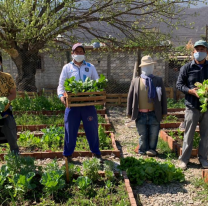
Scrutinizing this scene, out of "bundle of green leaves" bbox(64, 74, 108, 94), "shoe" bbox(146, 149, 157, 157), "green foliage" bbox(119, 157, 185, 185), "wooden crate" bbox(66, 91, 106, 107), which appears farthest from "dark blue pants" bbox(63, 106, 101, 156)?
"shoe" bbox(146, 149, 157, 157)

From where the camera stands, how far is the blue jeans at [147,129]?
513cm

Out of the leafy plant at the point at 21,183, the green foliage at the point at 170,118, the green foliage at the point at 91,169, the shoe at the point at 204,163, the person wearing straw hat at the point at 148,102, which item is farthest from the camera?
the green foliage at the point at 170,118

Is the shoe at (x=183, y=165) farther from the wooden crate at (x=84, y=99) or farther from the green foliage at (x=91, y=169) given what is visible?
the wooden crate at (x=84, y=99)

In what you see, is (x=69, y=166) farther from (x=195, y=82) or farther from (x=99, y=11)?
(x=99, y=11)

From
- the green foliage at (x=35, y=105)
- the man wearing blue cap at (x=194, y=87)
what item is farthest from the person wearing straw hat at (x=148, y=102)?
the green foliage at (x=35, y=105)

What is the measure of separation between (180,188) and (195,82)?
1677 millimetres

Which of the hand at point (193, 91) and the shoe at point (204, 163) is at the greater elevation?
the hand at point (193, 91)

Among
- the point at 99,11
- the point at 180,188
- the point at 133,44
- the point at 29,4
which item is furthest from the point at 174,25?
the point at 180,188

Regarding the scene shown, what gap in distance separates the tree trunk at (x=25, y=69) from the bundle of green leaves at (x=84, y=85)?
664 centimetres

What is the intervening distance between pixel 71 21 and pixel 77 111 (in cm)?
569

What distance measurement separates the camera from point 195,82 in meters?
4.39

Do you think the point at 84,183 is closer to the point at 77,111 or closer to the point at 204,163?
the point at 77,111

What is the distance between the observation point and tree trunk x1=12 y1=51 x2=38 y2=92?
10252 millimetres

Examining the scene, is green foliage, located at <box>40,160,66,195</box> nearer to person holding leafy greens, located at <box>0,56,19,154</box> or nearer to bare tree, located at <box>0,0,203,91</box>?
person holding leafy greens, located at <box>0,56,19,154</box>
